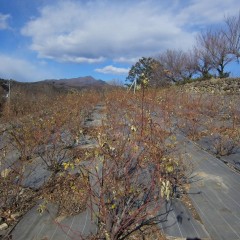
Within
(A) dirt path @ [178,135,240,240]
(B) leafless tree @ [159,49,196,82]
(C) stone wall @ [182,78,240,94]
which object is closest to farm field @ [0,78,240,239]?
(A) dirt path @ [178,135,240,240]

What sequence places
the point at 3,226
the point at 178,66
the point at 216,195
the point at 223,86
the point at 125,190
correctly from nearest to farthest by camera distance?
the point at 125,190 → the point at 3,226 → the point at 216,195 → the point at 223,86 → the point at 178,66

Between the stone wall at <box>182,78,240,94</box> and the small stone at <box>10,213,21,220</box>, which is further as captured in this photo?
the stone wall at <box>182,78,240,94</box>

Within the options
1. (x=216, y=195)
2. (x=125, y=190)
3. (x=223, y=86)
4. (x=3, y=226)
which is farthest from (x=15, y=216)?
(x=223, y=86)

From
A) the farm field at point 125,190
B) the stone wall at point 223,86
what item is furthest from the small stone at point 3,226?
the stone wall at point 223,86

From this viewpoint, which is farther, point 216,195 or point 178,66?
point 178,66

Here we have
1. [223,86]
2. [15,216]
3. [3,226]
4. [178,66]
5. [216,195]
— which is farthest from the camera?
[178,66]

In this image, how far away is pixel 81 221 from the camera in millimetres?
3367

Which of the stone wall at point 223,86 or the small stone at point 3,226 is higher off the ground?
the stone wall at point 223,86

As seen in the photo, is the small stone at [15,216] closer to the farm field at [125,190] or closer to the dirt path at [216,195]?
the farm field at [125,190]

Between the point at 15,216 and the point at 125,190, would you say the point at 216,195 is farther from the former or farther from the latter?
the point at 15,216

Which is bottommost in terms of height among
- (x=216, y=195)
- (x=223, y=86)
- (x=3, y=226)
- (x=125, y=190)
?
(x=3, y=226)

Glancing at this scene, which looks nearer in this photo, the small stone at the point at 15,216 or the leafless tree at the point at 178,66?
the small stone at the point at 15,216

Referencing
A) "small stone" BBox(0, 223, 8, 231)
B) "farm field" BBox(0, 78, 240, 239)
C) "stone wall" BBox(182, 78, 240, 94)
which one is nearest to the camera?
"farm field" BBox(0, 78, 240, 239)

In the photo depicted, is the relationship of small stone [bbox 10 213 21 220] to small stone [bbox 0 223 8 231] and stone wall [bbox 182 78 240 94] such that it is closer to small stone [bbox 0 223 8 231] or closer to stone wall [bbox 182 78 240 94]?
small stone [bbox 0 223 8 231]
